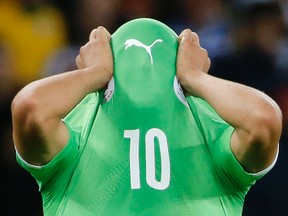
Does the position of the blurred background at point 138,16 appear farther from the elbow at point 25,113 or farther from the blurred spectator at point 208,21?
the elbow at point 25,113

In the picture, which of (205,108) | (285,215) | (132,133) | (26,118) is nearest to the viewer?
(26,118)

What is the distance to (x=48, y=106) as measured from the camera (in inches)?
71.2

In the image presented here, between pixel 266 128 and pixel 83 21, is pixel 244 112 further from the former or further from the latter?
pixel 83 21

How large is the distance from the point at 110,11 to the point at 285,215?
1.43m

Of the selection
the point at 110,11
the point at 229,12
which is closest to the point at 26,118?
the point at 110,11

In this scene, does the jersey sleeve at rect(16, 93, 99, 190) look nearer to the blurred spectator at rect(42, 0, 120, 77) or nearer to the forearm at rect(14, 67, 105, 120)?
the forearm at rect(14, 67, 105, 120)

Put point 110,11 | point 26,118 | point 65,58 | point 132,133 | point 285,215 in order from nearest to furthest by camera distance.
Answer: point 26,118, point 132,133, point 285,215, point 65,58, point 110,11

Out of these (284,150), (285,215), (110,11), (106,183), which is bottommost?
(285,215)

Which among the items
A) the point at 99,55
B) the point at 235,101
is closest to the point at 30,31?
the point at 99,55

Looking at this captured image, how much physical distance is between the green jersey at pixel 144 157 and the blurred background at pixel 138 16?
1532 mm

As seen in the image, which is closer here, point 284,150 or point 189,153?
point 189,153

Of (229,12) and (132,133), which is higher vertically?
(132,133)

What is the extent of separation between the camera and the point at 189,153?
6.31ft

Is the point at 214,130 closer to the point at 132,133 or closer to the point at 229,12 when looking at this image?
the point at 132,133
